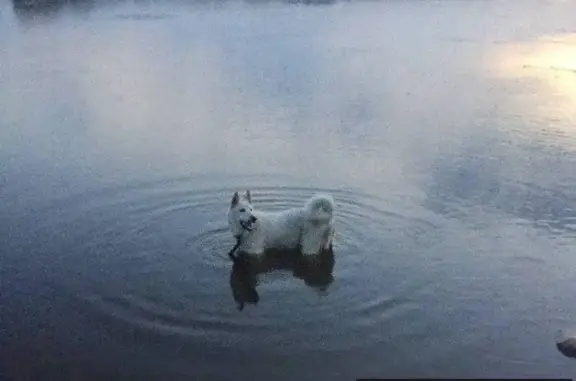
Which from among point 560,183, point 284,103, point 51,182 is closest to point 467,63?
point 284,103

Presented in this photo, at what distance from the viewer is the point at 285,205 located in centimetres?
1155

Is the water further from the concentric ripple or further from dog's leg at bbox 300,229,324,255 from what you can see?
dog's leg at bbox 300,229,324,255

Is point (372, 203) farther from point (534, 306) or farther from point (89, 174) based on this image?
point (89, 174)

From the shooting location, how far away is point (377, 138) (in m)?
14.5

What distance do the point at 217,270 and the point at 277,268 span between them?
73 centimetres

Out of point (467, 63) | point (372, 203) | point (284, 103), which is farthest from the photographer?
point (467, 63)

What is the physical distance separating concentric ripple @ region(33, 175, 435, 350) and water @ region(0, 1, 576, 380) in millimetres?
29

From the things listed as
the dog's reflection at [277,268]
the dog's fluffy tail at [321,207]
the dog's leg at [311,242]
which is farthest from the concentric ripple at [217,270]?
the dog's fluffy tail at [321,207]

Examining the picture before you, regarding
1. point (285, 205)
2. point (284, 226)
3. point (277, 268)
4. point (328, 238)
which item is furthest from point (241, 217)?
point (285, 205)

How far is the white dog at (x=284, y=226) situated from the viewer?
31.6 feet

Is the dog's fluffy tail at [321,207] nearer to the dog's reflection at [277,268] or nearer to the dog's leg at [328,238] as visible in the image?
the dog's leg at [328,238]

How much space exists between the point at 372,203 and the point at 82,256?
4.06 m

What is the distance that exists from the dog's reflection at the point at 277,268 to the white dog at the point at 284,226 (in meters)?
0.08

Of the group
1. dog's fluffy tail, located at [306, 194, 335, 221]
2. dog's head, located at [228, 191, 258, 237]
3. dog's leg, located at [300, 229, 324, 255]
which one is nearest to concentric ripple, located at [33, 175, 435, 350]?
dog's leg, located at [300, 229, 324, 255]
